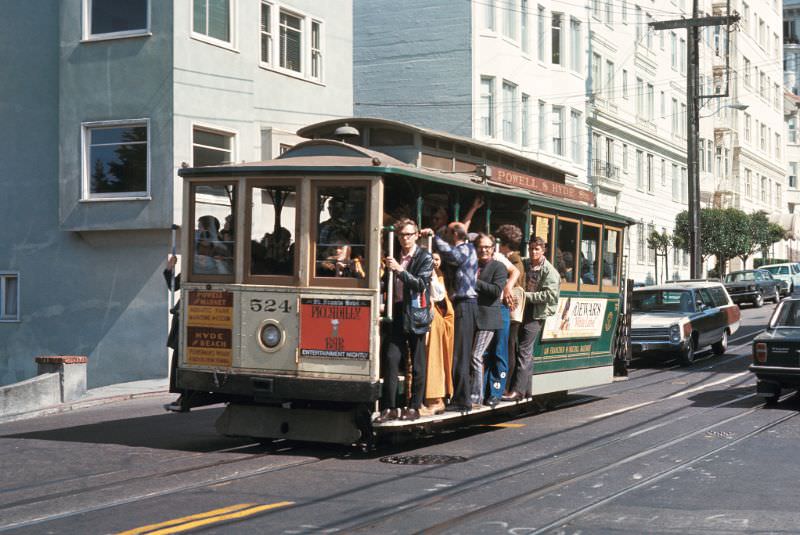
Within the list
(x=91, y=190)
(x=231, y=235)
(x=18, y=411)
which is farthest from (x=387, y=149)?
(x=91, y=190)

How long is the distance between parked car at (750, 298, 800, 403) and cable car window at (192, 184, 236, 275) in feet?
24.4

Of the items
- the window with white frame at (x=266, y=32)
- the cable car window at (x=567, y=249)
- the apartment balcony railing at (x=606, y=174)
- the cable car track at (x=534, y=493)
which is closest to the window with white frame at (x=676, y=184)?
the apartment balcony railing at (x=606, y=174)

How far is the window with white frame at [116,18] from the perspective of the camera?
2252cm

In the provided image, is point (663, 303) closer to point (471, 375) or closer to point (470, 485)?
point (471, 375)

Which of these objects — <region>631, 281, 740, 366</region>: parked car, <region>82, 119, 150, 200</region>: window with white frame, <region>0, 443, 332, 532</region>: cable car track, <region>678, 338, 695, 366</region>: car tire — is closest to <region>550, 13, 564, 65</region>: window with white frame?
<region>631, 281, 740, 366</region>: parked car

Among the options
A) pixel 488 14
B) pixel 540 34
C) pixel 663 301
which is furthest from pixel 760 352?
pixel 540 34

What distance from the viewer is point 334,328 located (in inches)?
422

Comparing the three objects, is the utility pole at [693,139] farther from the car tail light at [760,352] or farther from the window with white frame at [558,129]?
the car tail light at [760,352]

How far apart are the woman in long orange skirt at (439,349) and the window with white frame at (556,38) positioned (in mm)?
28945

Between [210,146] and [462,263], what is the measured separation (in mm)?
12386

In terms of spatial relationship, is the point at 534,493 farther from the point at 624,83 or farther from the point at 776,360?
the point at 624,83

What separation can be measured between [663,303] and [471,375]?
12.4 metres

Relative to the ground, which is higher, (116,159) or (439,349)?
(116,159)

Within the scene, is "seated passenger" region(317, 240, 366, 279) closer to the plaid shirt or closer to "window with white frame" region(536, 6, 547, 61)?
the plaid shirt
